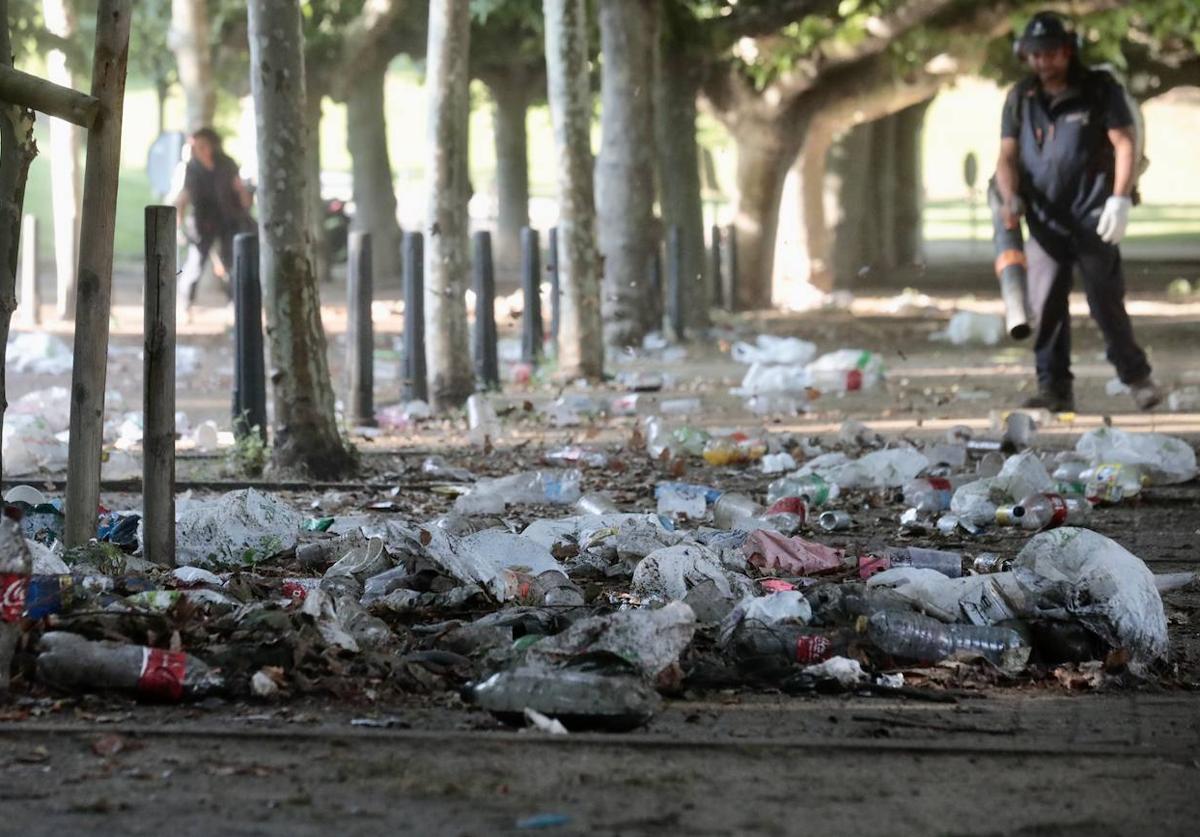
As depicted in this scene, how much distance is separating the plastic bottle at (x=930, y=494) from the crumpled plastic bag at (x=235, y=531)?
2.89 m

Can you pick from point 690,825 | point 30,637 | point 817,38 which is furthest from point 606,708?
point 817,38

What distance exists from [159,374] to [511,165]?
26.9 m

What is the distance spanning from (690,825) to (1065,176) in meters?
8.13

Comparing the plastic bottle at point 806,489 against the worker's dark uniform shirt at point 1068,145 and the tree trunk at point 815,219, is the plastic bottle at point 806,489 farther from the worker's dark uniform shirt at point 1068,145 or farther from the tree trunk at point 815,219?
the tree trunk at point 815,219

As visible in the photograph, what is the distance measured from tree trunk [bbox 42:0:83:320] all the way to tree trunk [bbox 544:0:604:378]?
6505 millimetres

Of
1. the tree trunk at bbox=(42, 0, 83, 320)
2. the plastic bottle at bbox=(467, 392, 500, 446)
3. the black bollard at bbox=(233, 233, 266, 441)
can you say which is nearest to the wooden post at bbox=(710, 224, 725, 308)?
the tree trunk at bbox=(42, 0, 83, 320)

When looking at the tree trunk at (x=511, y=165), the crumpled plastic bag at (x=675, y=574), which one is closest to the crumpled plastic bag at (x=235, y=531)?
the crumpled plastic bag at (x=675, y=574)

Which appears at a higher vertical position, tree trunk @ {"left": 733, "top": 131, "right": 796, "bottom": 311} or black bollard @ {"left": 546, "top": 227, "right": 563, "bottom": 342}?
tree trunk @ {"left": 733, "top": 131, "right": 796, "bottom": 311}

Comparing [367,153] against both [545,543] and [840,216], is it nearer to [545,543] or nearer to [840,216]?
[840,216]

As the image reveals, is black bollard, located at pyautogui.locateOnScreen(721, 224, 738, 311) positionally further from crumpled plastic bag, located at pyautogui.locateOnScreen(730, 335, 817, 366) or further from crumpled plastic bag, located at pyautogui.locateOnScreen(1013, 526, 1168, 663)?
crumpled plastic bag, located at pyautogui.locateOnScreen(1013, 526, 1168, 663)

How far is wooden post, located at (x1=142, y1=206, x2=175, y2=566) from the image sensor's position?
19.7ft

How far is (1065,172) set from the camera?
11.1 m

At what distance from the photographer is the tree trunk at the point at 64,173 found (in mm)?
18578

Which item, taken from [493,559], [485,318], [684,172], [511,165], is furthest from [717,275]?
[493,559]
